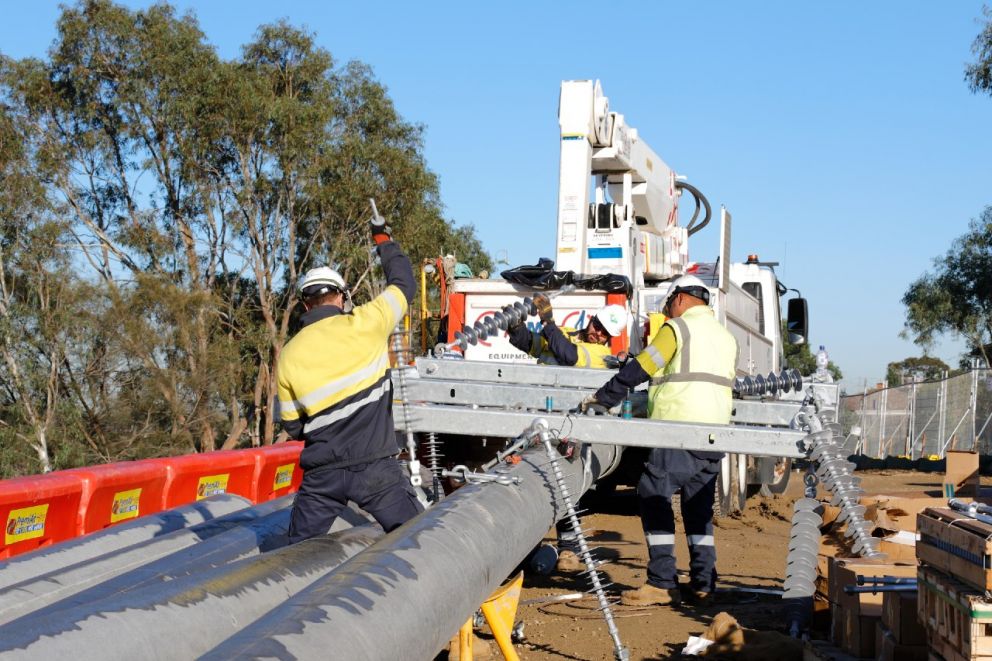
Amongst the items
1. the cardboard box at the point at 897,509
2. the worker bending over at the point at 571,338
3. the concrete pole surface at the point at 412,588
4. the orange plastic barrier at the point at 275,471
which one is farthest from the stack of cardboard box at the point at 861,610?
the orange plastic barrier at the point at 275,471

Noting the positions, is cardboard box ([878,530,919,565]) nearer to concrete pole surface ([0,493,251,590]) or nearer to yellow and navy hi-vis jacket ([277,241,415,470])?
yellow and navy hi-vis jacket ([277,241,415,470])

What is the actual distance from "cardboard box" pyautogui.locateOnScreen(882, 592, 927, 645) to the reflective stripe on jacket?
7.81 ft

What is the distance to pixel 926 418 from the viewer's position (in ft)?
89.0

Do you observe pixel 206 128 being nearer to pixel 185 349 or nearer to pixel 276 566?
pixel 185 349

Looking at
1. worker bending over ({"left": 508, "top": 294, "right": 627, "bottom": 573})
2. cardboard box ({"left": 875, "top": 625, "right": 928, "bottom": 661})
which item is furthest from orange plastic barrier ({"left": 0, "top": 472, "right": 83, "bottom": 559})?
cardboard box ({"left": 875, "top": 625, "right": 928, "bottom": 661})

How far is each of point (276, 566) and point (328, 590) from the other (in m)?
1.16

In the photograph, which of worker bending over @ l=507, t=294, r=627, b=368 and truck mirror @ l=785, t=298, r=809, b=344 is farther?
truck mirror @ l=785, t=298, r=809, b=344

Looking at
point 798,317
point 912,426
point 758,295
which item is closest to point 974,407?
point 912,426

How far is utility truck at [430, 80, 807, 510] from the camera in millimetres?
11477

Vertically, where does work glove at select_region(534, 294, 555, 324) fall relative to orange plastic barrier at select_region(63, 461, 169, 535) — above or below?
above

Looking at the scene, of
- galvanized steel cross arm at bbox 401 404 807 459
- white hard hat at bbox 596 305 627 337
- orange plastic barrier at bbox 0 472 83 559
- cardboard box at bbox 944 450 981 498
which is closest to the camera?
galvanized steel cross arm at bbox 401 404 807 459

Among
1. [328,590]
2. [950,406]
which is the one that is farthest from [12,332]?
[328,590]

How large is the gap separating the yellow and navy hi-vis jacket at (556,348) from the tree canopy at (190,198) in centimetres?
2296

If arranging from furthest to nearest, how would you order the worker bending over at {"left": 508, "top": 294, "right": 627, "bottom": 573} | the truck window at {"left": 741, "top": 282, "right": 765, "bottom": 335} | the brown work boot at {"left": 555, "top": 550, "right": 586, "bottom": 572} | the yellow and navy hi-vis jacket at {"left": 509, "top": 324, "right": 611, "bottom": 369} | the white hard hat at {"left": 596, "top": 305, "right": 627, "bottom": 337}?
the truck window at {"left": 741, "top": 282, "right": 765, "bottom": 335} < the white hard hat at {"left": 596, "top": 305, "right": 627, "bottom": 337} < the yellow and navy hi-vis jacket at {"left": 509, "top": 324, "right": 611, "bottom": 369} < the worker bending over at {"left": 508, "top": 294, "right": 627, "bottom": 573} < the brown work boot at {"left": 555, "top": 550, "right": 586, "bottom": 572}
